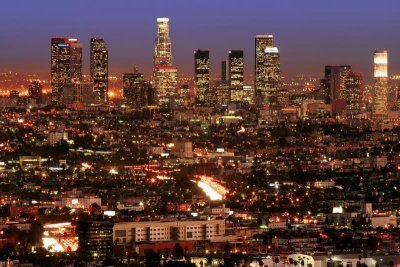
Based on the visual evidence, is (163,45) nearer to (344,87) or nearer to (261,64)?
(261,64)

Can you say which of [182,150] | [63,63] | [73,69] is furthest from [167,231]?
[73,69]

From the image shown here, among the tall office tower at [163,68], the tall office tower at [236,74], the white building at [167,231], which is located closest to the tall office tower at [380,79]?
the tall office tower at [236,74]

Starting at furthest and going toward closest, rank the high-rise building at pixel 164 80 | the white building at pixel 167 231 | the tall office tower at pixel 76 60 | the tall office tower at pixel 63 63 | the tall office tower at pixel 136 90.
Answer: the high-rise building at pixel 164 80 < the tall office tower at pixel 136 90 < the tall office tower at pixel 76 60 < the tall office tower at pixel 63 63 < the white building at pixel 167 231

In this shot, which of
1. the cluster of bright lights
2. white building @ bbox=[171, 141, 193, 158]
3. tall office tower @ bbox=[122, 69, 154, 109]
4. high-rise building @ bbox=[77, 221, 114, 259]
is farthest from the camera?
tall office tower @ bbox=[122, 69, 154, 109]

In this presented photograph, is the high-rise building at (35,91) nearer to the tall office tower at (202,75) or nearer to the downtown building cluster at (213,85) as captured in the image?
the downtown building cluster at (213,85)

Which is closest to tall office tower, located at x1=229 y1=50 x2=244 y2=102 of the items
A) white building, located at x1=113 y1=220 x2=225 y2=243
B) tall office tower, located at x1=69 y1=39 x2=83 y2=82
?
tall office tower, located at x1=69 y1=39 x2=83 y2=82

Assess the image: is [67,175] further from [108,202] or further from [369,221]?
[369,221]

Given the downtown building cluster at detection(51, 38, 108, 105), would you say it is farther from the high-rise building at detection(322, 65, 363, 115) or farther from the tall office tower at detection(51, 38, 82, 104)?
the high-rise building at detection(322, 65, 363, 115)

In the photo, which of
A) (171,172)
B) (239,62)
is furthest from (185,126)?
(171,172)
